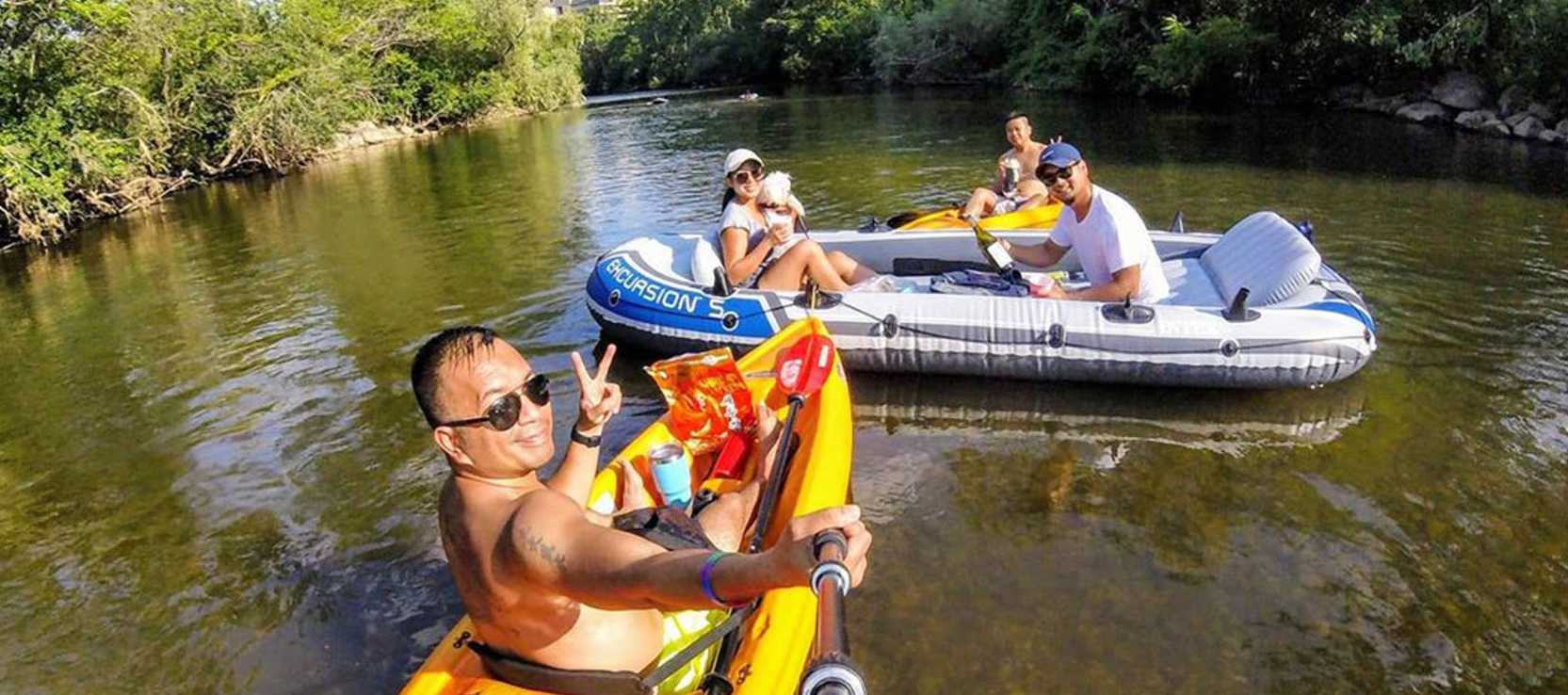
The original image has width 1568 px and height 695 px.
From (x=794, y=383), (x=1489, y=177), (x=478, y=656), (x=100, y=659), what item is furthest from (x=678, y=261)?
(x=1489, y=177)

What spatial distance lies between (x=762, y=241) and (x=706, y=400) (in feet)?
7.90

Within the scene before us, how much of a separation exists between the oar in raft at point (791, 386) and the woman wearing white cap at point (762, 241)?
54.9 inches

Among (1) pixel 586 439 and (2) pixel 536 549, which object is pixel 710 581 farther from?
(1) pixel 586 439

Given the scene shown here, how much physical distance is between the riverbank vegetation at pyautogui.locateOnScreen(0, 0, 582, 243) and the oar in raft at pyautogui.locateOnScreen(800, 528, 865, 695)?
16.2 m

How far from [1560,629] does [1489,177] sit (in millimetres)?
10654

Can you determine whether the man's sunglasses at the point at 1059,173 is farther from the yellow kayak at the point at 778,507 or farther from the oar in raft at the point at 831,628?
the oar in raft at the point at 831,628

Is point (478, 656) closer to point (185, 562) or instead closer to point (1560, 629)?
point (185, 562)

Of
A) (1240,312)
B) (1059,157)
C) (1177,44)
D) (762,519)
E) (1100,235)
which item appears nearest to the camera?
(762,519)

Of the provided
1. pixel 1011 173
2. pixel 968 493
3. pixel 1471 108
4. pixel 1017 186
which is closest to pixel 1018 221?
pixel 1017 186

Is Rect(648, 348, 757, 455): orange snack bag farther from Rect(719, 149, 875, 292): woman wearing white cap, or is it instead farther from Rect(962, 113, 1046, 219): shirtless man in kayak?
Rect(962, 113, 1046, 219): shirtless man in kayak

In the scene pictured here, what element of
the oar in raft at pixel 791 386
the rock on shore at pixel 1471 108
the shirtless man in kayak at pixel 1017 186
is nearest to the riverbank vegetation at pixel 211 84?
the shirtless man in kayak at pixel 1017 186

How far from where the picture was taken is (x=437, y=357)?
2295 millimetres

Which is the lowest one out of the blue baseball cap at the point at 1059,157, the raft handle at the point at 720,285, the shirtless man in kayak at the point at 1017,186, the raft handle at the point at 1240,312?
the raft handle at the point at 1240,312

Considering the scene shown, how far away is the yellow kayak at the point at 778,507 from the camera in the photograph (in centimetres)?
273
